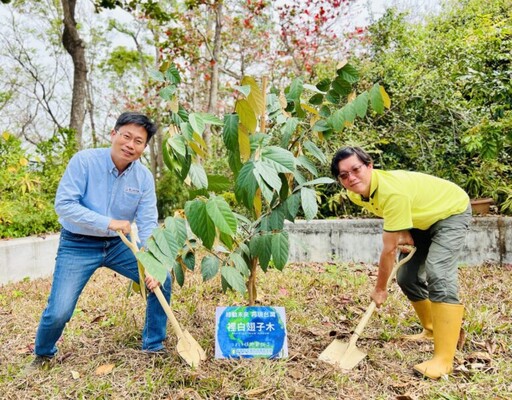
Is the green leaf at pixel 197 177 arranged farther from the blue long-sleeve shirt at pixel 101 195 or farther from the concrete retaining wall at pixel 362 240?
the concrete retaining wall at pixel 362 240

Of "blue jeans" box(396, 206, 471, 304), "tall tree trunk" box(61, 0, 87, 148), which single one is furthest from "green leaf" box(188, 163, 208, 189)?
"tall tree trunk" box(61, 0, 87, 148)

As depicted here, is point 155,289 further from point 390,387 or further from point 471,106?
point 471,106

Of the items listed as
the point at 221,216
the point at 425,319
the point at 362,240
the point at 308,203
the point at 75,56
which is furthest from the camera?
the point at 75,56

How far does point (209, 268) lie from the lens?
2.37 metres

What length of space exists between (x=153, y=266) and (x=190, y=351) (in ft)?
1.99

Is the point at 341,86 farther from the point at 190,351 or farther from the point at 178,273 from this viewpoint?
the point at 190,351

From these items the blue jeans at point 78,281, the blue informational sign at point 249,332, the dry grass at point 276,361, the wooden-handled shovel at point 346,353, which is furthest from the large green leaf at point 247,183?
the wooden-handled shovel at point 346,353

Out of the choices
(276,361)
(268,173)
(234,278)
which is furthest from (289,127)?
(276,361)

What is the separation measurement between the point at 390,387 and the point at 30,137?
827 inches

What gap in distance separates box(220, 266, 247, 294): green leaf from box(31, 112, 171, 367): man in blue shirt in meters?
0.36

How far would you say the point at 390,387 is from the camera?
2.30 meters

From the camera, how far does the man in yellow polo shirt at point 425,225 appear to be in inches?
94.5

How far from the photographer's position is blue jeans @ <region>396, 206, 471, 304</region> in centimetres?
249

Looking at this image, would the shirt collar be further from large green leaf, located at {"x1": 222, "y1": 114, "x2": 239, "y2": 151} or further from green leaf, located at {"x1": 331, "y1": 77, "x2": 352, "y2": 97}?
large green leaf, located at {"x1": 222, "y1": 114, "x2": 239, "y2": 151}
